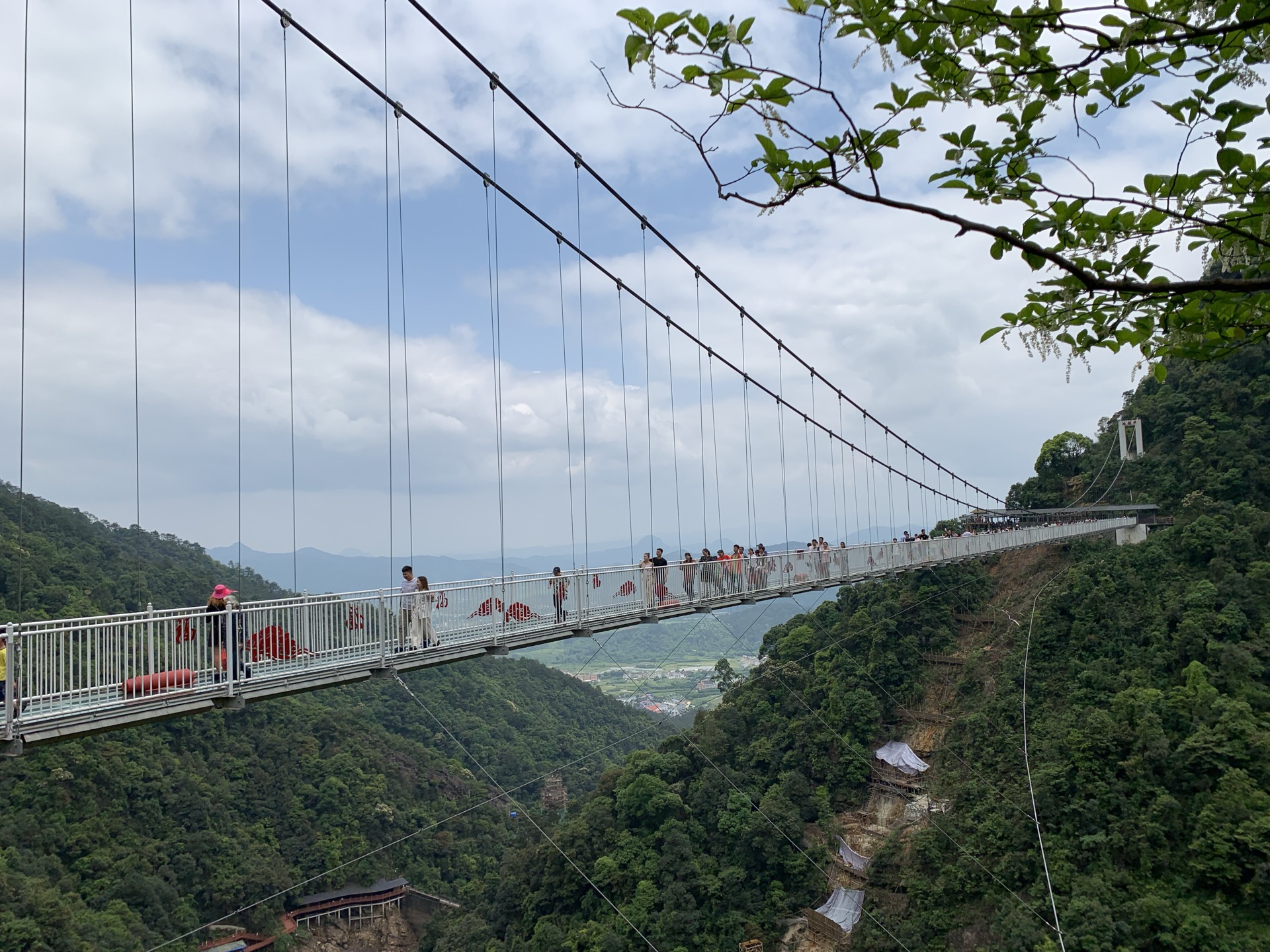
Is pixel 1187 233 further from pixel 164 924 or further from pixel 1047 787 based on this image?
pixel 164 924

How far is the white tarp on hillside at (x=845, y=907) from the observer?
2277 cm

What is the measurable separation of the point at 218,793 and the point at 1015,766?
2635 cm

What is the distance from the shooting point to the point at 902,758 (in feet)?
89.6

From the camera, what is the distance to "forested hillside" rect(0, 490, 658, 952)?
23375 millimetres

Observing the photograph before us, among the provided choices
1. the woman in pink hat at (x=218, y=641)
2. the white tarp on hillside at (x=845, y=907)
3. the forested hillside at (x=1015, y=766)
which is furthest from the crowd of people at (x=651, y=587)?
the white tarp on hillside at (x=845, y=907)

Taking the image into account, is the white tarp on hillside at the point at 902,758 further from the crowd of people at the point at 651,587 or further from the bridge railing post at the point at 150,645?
the bridge railing post at the point at 150,645

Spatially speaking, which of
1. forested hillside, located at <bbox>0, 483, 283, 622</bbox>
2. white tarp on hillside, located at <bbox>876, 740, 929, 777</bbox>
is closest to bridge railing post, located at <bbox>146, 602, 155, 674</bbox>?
forested hillside, located at <bbox>0, 483, 283, 622</bbox>

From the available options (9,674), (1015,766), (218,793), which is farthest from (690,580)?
(218,793)

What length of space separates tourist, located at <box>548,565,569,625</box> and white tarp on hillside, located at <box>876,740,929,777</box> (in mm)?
20341

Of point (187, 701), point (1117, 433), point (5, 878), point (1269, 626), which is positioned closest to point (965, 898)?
point (1269, 626)

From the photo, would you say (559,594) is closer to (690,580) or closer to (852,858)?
(690,580)

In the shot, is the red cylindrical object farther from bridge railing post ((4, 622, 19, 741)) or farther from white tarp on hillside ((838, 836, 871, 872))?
white tarp on hillside ((838, 836, 871, 872))

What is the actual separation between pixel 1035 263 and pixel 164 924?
29977 millimetres

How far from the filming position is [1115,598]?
2627cm
